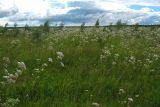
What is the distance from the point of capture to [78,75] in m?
13.1

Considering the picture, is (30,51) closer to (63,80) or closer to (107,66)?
(107,66)

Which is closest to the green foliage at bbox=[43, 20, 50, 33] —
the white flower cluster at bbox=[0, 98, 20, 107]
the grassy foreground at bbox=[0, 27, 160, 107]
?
the grassy foreground at bbox=[0, 27, 160, 107]

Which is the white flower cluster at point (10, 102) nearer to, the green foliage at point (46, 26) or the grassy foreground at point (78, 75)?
the grassy foreground at point (78, 75)

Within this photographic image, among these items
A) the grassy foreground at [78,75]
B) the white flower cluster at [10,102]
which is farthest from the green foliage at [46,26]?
the white flower cluster at [10,102]

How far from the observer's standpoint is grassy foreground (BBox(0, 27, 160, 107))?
10906 millimetres

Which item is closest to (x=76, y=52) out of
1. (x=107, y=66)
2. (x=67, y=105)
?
(x=107, y=66)

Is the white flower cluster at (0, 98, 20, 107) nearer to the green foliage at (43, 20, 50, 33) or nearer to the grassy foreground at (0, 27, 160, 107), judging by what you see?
the grassy foreground at (0, 27, 160, 107)

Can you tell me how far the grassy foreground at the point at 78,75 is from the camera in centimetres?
1091

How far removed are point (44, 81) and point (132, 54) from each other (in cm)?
573

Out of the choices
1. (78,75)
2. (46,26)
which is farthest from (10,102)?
(46,26)

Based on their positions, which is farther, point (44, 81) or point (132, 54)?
point (132, 54)

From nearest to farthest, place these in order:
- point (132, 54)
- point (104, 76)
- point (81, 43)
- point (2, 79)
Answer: point (2, 79), point (104, 76), point (132, 54), point (81, 43)

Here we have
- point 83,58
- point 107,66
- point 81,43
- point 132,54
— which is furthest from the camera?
point 81,43

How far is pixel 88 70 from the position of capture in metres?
13.9
